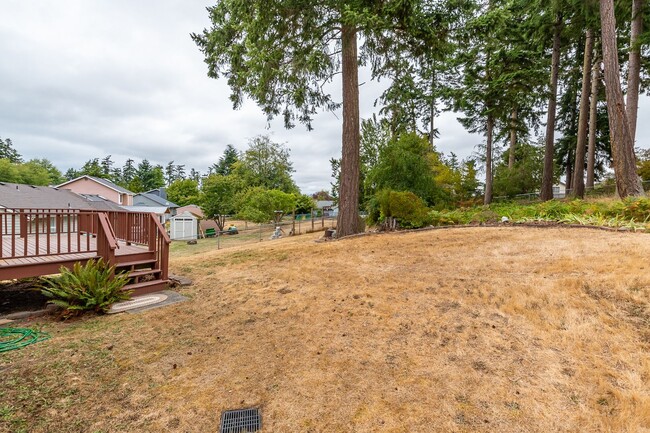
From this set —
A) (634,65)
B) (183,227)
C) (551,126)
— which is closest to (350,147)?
(551,126)

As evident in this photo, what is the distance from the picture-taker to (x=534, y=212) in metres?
8.77

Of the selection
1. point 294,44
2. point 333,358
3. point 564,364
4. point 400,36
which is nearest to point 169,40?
point 294,44

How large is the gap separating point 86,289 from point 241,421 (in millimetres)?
3417

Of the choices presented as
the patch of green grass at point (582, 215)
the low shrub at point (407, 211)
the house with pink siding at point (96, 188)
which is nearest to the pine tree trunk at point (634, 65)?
the patch of green grass at point (582, 215)

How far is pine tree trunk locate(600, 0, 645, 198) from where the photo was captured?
7.97 m

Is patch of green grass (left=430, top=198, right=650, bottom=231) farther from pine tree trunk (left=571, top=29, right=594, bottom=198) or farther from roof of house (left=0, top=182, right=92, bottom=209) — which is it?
roof of house (left=0, top=182, right=92, bottom=209)

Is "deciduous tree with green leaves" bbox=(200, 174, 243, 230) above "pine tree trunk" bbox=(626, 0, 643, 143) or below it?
below

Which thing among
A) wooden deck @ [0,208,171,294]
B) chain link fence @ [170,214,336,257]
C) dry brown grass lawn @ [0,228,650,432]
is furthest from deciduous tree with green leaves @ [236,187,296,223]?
dry brown grass lawn @ [0,228,650,432]

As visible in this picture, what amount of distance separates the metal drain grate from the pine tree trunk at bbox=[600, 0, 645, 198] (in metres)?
11.1

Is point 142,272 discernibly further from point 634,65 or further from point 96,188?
point 96,188

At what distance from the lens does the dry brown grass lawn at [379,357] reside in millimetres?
1904

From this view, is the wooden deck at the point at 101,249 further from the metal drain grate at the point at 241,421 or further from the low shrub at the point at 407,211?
the low shrub at the point at 407,211

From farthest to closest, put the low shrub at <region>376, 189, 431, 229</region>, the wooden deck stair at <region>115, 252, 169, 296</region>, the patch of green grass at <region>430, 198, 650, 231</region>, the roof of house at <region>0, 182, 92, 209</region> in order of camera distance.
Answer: the roof of house at <region>0, 182, 92, 209</region>
the low shrub at <region>376, 189, 431, 229</region>
the patch of green grass at <region>430, 198, 650, 231</region>
the wooden deck stair at <region>115, 252, 169, 296</region>

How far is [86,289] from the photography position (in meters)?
3.90
